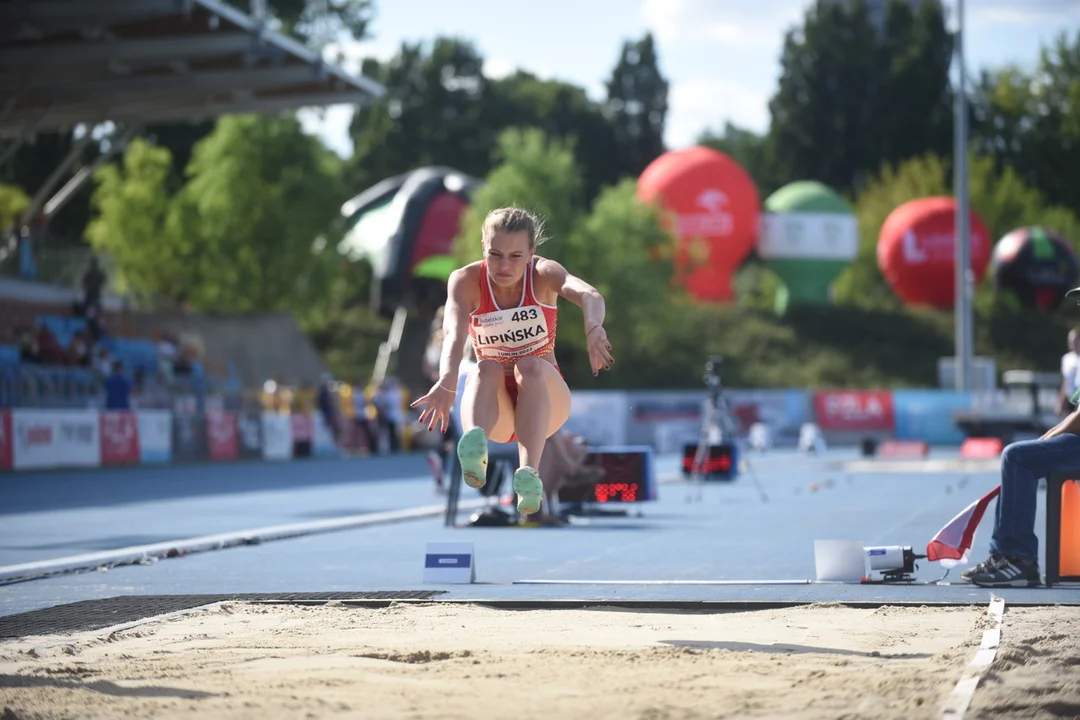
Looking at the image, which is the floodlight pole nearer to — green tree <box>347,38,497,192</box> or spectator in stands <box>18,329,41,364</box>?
spectator in stands <box>18,329,41,364</box>

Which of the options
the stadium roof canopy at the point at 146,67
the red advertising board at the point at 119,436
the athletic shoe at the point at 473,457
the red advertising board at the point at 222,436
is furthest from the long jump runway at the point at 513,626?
the red advertising board at the point at 222,436

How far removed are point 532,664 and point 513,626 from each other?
4.63 feet

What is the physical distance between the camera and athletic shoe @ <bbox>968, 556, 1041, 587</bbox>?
390 inches

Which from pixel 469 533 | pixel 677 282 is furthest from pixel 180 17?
pixel 677 282

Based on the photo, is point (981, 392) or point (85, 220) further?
point (85, 220)

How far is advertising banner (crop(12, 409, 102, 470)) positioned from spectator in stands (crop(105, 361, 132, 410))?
660mm

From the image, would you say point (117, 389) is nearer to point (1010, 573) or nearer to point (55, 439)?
point (55, 439)

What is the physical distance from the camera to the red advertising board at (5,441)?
26.6 meters

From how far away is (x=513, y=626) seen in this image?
8.19 meters

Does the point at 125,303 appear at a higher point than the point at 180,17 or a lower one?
lower

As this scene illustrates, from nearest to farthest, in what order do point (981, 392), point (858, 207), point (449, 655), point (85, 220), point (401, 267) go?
point (449, 655)
point (981, 392)
point (401, 267)
point (85, 220)
point (858, 207)

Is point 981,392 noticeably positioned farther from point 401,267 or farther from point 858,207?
point 858,207

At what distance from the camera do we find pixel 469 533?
1575 cm

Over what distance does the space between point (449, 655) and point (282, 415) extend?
30.2 metres
